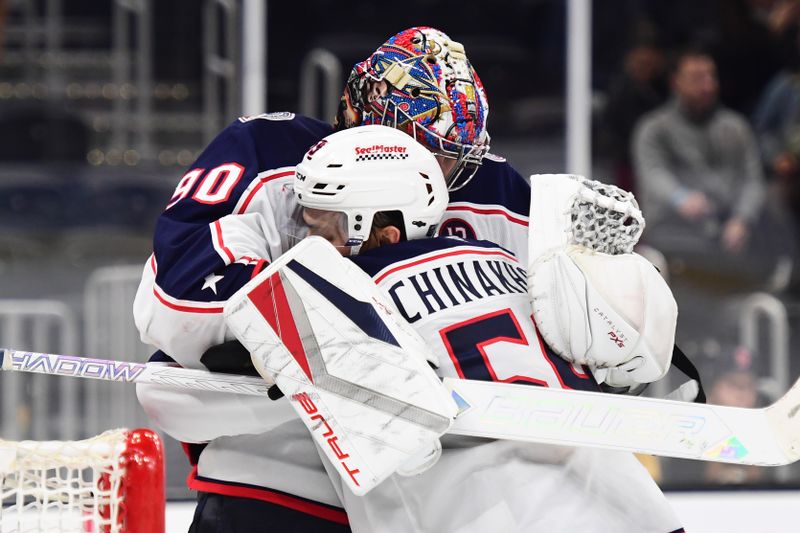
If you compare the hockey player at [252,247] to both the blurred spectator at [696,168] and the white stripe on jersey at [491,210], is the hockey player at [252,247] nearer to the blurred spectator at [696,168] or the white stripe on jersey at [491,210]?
the white stripe on jersey at [491,210]

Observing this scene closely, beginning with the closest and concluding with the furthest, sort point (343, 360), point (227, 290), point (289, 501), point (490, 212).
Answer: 1. point (343, 360)
2. point (227, 290)
3. point (289, 501)
4. point (490, 212)

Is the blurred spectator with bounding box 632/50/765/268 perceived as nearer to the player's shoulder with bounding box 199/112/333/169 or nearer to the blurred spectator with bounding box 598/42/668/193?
the blurred spectator with bounding box 598/42/668/193

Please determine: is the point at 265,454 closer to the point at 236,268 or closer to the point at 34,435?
the point at 236,268

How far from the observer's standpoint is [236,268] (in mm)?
1460

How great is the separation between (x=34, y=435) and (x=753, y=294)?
2.50m

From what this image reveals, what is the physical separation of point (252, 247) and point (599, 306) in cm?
42

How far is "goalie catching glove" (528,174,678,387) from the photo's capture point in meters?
1.42

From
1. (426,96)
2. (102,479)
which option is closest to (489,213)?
(426,96)

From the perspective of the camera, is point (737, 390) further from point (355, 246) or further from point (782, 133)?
point (355, 246)

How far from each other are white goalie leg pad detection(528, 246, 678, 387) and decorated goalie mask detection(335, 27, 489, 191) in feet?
0.87

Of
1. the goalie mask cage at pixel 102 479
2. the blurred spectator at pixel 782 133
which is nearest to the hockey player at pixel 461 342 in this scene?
the goalie mask cage at pixel 102 479

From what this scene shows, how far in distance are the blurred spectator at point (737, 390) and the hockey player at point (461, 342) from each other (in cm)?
213

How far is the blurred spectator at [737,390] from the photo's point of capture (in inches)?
137

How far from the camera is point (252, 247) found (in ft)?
4.96
